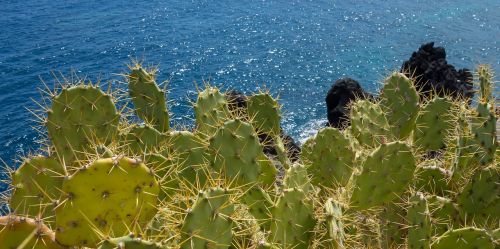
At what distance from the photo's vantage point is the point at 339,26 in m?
32.0

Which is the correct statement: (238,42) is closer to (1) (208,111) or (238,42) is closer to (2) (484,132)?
(1) (208,111)

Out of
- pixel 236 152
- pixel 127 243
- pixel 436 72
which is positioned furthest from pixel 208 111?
pixel 436 72

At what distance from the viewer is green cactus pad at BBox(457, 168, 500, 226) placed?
13.1 feet

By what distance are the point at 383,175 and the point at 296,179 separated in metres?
0.67

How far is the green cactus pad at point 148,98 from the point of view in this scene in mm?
4207

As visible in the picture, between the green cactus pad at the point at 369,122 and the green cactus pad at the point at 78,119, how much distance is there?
2304mm

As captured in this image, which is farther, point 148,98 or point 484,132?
point 148,98

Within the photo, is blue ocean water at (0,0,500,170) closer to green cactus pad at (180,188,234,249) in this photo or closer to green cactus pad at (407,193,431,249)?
green cactus pad at (407,193,431,249)

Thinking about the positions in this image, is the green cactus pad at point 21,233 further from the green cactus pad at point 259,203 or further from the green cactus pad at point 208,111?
the green cactus pad at point 208,111

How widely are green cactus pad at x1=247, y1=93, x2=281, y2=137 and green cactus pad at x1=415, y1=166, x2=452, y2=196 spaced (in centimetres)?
127

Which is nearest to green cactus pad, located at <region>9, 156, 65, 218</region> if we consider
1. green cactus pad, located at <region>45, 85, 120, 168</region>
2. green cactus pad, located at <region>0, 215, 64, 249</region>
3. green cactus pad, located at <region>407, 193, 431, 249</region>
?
green cactus pad, located at <region>45, 85, 120, 168</region>

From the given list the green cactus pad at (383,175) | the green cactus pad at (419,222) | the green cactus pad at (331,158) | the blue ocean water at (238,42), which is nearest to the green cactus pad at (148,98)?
the green cactus pad at (331,158)

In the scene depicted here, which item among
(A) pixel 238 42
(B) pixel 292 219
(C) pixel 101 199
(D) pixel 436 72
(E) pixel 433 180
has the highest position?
(C) pixel 101 199

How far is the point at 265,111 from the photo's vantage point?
4719 millimetres
